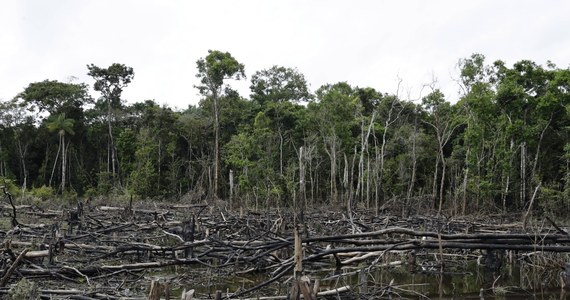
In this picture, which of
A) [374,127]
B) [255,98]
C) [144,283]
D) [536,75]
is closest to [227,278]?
[144,283]

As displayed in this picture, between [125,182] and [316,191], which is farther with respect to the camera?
[125,182]

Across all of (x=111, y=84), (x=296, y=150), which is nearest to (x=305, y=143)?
(x=296, y=150)

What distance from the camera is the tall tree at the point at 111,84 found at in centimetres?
3495

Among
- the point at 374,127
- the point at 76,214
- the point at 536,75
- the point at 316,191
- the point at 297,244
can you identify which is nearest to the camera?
the point at 297,244

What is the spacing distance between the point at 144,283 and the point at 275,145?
25441mm

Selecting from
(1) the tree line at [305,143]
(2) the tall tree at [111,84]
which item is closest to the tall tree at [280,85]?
(1) the tree line at [305,143]

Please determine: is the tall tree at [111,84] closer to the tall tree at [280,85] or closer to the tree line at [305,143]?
the tree line at [305,143]

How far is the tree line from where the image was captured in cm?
2380

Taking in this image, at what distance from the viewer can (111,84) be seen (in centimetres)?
3588

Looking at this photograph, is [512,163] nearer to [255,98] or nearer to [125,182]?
[255,98]

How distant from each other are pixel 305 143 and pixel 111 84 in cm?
1488

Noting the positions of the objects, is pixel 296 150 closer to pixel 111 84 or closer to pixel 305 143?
pixel 305 143

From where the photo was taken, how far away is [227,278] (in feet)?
26.3

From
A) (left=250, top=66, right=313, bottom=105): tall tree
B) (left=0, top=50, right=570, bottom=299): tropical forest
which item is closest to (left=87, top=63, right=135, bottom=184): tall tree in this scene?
(left=0, top=50, right=570, bottom=299): tropical forest
